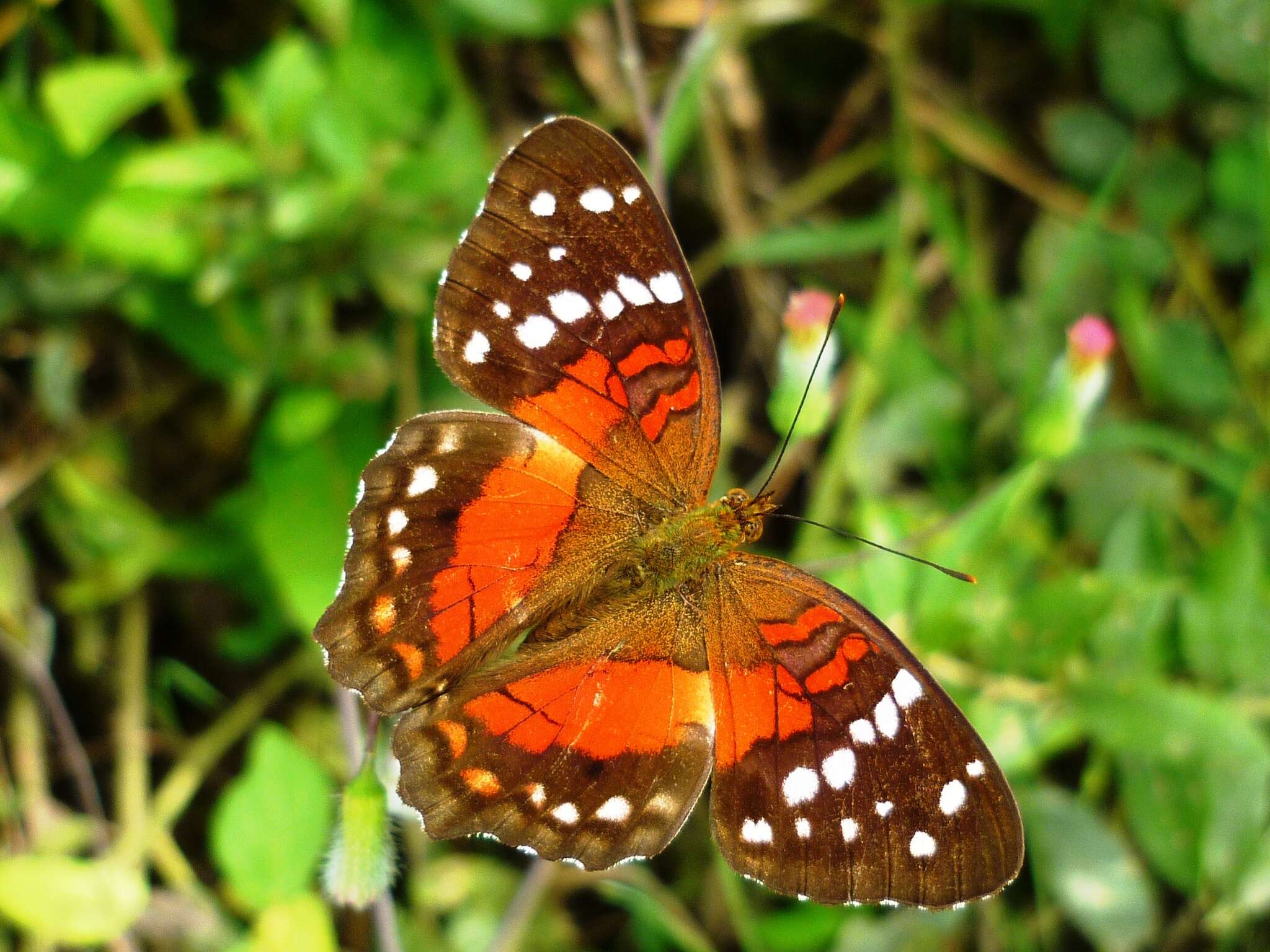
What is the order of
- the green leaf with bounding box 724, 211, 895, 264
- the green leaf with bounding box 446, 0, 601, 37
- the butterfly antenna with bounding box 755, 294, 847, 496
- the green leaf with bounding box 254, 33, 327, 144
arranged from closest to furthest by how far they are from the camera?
the butterfly antenna with bounding box 755, 294, 847, 496 < the green leaf with bounding box 254, 33, 327, 144 < the green leaf with bounding box 446, 0, 601, 37 < the green leaf with bounding box 724, 211, 895, 264

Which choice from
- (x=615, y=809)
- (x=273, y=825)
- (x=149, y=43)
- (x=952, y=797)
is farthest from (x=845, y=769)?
(x=149, y=43)

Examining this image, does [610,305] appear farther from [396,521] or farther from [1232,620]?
[1232,620]

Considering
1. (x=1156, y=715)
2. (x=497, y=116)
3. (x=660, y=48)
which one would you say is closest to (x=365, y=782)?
(x=1156, y=715)

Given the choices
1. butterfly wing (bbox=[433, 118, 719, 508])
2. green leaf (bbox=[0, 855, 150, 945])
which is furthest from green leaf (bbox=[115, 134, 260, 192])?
green leaf (bbox=[0, 855, 150, 945])

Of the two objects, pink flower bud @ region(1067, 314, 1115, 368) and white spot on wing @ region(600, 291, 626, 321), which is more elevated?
white spot on wing @ region(600, 291, 626, 321)

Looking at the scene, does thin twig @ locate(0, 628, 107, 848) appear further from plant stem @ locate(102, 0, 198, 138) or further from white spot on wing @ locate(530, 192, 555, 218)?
white spot on wing @ locate(530, 192, 555, 218)

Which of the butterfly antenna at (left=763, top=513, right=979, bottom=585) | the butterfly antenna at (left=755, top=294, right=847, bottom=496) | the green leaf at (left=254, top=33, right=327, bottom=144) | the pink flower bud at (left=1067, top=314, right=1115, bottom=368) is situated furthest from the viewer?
the green leaf at (left=254, top=33, right=327, bottom=144)

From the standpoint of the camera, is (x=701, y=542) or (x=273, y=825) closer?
(x=701, y=542)
